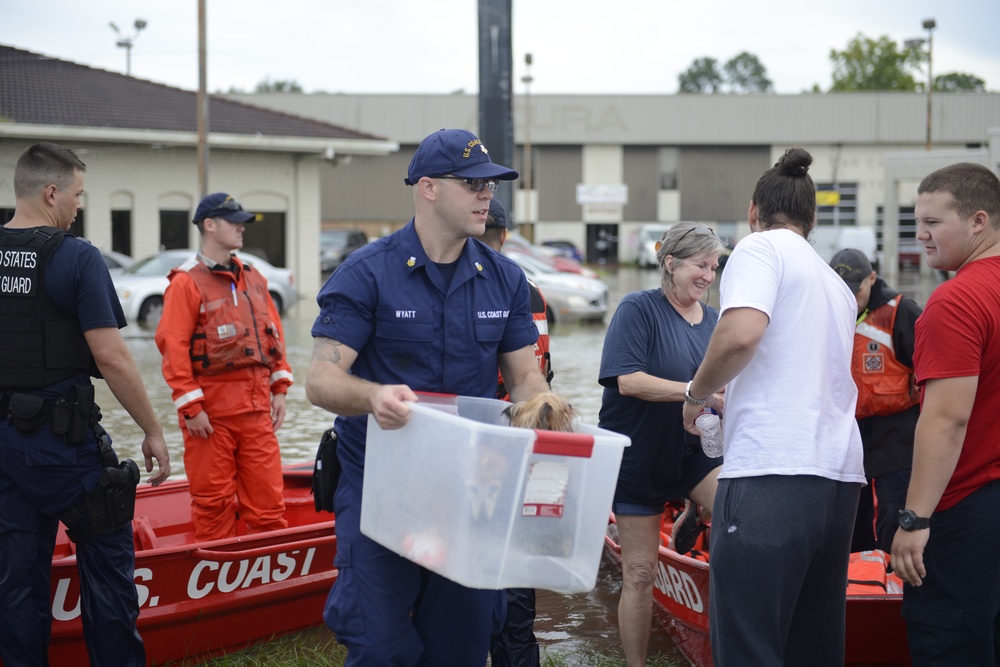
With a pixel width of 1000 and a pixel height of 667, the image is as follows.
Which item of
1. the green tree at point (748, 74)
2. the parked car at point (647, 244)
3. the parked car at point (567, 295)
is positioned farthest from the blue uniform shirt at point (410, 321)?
the green tree at point (748, 74)

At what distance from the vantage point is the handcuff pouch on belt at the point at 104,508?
13.1ft

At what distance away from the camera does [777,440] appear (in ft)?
10.7

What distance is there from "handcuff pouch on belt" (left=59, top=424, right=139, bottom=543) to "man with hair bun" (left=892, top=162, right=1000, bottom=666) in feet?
8.99

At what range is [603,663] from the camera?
16.8 ft

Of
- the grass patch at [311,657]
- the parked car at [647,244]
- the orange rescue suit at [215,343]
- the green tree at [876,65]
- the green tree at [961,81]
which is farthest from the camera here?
the green tree at [961,81]

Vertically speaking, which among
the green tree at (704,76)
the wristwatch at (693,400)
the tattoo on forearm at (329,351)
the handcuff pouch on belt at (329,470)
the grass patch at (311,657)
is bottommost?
the grass patch at (311,657)

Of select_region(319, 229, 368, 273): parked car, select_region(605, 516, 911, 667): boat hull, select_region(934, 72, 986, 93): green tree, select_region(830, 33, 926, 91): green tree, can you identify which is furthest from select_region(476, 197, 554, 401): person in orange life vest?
select_region(934, 72, 986, 93): green tree

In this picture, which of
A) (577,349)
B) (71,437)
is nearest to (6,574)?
(71,437)

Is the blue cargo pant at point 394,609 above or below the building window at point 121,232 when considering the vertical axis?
below

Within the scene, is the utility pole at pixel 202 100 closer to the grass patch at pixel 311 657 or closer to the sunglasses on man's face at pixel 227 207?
the sunglasses on man's face at pixel 227 207

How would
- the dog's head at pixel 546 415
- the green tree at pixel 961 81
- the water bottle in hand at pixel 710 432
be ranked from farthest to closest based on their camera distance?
the green tree at pixel 961 81, the water bottle in hand at pixel 710 432, the dog's head at pixel 546 415

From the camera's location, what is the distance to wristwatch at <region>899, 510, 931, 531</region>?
10.9ft

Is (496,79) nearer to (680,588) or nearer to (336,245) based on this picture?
(680,588)

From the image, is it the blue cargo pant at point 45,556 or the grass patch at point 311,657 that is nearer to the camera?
the blue cargo pant at point 45,556
